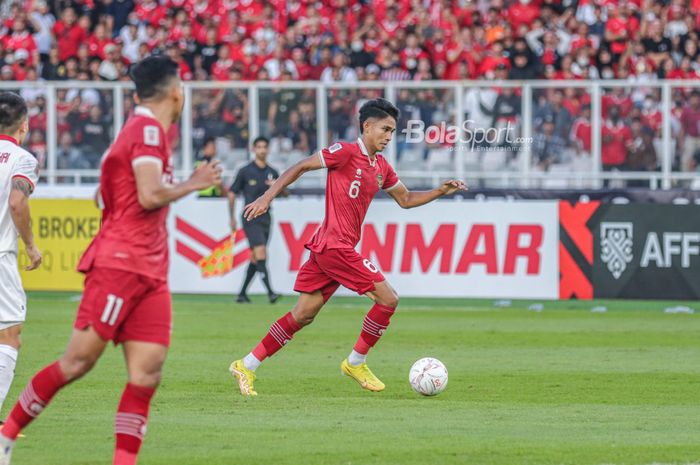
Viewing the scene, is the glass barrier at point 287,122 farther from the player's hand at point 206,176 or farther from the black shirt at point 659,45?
the player's hand at point 206,176

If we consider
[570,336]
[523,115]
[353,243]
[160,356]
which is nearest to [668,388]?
[353,243]

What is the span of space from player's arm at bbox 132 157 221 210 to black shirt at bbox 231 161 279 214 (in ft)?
41.1

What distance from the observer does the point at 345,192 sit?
11492 mm

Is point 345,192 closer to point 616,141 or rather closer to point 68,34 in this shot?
point 616,141

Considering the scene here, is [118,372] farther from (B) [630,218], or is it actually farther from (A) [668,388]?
(B) [630,218]

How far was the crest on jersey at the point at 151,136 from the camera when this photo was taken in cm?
726

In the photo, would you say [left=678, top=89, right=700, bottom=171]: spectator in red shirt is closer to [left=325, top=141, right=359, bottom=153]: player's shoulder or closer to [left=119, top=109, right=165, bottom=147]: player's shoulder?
[left=325, top=141, right=359, bottom=153]: player's shoulder

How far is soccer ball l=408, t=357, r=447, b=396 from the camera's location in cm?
1118

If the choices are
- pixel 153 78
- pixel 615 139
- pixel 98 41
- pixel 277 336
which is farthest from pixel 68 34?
pixel 153 78

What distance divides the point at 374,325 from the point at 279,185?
5.35 ft

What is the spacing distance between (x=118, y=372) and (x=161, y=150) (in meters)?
5.94

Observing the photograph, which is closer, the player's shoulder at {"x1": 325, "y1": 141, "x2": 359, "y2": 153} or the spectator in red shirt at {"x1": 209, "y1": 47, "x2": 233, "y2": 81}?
the player's shoulder at {"x1": 325, "y1": 141, "x2": 359, "y2": 153}

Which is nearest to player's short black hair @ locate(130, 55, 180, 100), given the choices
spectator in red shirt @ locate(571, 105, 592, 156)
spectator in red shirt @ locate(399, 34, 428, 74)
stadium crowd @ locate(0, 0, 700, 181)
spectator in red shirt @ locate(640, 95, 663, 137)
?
stadium crowd @ locate(0, 0, 700, 181)

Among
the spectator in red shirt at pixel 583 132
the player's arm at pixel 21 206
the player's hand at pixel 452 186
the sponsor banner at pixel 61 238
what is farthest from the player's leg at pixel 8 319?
the spectator in red shirt at pixel 583 132
